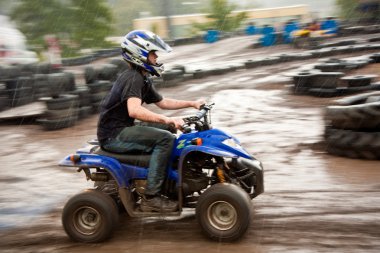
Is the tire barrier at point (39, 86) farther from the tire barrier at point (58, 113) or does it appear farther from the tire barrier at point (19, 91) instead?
the tire barrier at point (58, 113)

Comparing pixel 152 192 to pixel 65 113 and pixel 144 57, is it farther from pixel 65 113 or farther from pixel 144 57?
pixel 65 113

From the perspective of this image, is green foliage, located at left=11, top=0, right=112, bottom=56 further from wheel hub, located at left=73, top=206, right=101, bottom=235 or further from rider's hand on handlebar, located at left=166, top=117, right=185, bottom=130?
rider's hand on handlebar, located at left=166, top=117, right=185, bottom=130

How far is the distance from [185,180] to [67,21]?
1595 inches

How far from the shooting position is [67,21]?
42.2m

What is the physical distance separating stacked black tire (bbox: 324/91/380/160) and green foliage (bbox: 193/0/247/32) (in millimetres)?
48441

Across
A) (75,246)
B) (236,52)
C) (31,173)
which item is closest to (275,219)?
(75,246)

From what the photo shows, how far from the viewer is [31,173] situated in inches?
293

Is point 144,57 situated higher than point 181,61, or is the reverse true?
point 181,61

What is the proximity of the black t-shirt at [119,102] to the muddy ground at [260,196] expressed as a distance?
1.06m

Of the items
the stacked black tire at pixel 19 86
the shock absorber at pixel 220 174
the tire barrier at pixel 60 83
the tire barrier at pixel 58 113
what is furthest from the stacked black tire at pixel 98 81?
the shock absorber at pixel 220 174

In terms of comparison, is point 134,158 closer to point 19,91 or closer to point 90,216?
point 90,216

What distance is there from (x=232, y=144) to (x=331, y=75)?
798 centimetres

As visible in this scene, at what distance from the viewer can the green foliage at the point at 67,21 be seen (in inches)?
1631

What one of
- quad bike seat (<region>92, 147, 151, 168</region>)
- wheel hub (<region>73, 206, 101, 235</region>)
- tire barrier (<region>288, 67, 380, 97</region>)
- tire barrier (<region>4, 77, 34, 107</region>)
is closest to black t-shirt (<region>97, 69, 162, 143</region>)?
quad bike seat (<region>92, 147, 151, 168</region>)
